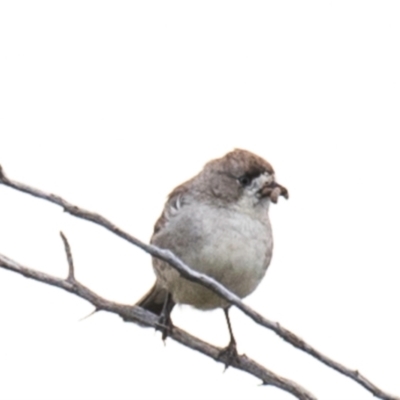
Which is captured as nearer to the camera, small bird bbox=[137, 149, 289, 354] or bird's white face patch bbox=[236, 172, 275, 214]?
small bird bbox=[137, 149, 289, 354]

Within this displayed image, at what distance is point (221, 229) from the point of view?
5598 mm

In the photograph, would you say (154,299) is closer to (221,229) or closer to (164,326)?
(221,229)

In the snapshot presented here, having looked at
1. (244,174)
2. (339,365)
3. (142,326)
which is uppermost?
(244,174)

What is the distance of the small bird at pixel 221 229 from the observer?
5.52 m

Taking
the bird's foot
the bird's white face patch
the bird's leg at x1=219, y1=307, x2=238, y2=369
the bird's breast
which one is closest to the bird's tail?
the bird's leg at x1=219, y1=307, x2=238, y2=369

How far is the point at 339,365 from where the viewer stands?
2.90 m

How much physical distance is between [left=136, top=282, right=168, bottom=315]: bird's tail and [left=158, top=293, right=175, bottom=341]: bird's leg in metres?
0.17

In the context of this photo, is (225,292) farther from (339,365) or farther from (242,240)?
(242,240)

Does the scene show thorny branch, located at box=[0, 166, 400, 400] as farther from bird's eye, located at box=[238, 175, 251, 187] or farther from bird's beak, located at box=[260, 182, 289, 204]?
bird's eye, located at box=[238, 175, 251, 187]

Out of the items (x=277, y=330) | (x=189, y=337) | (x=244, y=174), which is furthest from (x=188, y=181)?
(x=277, y=330)

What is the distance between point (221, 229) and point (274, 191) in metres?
0.34

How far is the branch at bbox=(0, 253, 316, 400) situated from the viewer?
126 inches

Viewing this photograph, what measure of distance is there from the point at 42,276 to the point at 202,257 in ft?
7.55

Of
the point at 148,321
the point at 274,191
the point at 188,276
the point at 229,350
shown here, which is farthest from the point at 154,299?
the point at 188,276
